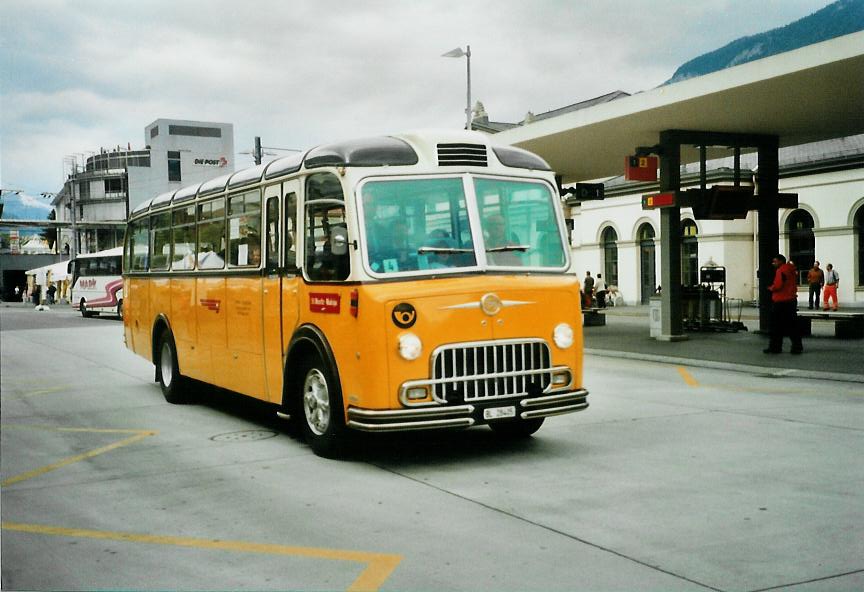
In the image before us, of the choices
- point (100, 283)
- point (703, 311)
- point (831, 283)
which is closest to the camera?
point (703, 311)

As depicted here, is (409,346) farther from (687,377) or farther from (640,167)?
(640,167)

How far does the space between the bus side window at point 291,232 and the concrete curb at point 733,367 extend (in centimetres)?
915

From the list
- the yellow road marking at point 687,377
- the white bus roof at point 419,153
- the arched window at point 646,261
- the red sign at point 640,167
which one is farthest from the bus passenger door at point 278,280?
the arched window at point 646,261

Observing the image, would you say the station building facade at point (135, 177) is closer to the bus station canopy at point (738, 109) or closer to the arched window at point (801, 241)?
the arched window at point (801, 241)

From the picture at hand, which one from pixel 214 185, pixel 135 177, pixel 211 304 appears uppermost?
pixel 135 177

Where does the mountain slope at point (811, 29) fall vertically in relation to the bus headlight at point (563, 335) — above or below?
above

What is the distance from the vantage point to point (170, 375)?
12414 mm

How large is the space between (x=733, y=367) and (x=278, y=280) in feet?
31.7

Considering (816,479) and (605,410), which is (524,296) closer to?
(816,479)

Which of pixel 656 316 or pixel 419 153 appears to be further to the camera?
pixel 656 316

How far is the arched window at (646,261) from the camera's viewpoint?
4116 centimetres

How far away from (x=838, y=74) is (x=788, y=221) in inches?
841

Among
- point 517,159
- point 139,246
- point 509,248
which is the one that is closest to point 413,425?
point 509,248

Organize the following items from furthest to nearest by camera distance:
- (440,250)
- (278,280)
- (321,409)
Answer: (278,280) < (321,409) < (440,250)
